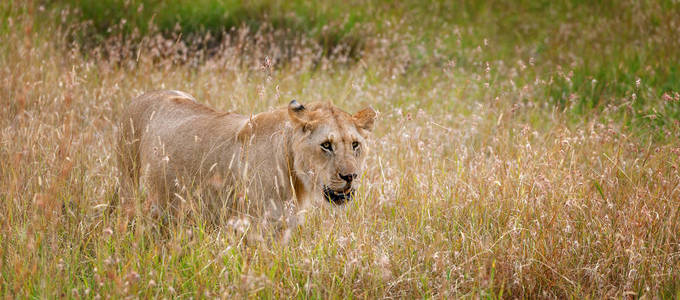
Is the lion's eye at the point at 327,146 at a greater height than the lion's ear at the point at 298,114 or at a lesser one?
lesser

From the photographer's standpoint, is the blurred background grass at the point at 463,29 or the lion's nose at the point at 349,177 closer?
the lion's nose at the point at 349,177

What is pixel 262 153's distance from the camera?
12.5ft

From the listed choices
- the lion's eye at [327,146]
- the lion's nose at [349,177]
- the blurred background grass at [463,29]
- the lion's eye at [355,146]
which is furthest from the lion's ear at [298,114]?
the blurred background grass at [463,29]

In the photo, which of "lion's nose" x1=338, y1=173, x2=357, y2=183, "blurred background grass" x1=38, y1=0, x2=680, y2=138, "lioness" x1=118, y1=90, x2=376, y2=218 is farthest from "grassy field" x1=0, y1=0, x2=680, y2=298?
"lion's nose" x1=338, y1=173, x2=357, y2=183

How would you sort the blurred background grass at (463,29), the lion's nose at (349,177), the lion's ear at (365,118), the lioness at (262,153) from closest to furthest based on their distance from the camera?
1. the lion's nose at (349,177)
2. the lioness at (262,153)
3. the lion's ear at (365,118)
4. the blurred background grass at (463,29)

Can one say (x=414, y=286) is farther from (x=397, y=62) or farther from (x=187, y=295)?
(x=397, y=62)

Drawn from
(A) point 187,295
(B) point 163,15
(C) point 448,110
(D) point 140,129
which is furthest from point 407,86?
(A) point 187,295

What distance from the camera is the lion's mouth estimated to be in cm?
357

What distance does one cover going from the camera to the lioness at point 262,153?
141 inches

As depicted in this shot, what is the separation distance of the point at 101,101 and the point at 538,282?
16.6 feet

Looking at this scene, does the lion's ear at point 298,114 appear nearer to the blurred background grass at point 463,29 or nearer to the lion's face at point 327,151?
the lion's face at point 327,151

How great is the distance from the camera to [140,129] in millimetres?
4664

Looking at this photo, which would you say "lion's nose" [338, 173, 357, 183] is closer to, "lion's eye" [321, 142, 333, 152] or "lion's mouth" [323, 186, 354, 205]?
"lion's mouth" [323, 186, 354, 205]

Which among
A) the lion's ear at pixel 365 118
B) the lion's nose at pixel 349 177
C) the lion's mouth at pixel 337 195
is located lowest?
the lion's mouth at pixel 337 195
